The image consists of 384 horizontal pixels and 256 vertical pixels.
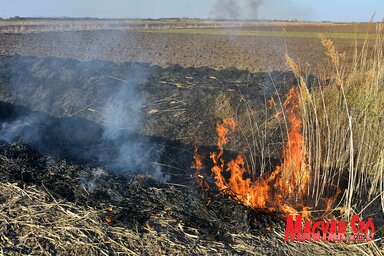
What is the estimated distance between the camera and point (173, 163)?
198 inches

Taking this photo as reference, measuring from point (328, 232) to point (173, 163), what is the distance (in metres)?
2.28

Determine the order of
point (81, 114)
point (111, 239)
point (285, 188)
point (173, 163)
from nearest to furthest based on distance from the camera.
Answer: point (111, 239) < point (285, 188) < point (173, 163) < point (81, 114)

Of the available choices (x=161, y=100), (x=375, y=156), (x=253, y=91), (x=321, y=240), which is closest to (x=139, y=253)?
(x=321, y=240)

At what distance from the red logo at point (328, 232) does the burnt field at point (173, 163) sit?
7 centimetres

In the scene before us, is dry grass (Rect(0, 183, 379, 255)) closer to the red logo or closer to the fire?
the red logo

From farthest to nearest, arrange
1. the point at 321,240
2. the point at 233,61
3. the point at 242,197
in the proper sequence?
the point at 233,61, the point at 242,197, the point at 321,240

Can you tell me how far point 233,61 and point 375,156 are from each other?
13.9m

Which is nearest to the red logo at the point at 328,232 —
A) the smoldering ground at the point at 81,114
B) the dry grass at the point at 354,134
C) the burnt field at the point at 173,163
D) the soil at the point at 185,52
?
the burnt field at the point at 173,163

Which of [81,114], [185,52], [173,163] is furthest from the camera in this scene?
[185,52]

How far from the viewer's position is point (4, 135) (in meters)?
5.99

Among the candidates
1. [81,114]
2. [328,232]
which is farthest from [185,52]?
[328,232]

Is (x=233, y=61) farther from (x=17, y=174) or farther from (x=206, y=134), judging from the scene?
(x=17, y=174)

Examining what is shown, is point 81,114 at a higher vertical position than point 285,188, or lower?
higher

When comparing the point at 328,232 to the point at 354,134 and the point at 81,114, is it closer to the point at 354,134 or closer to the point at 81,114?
the point at 354,134
